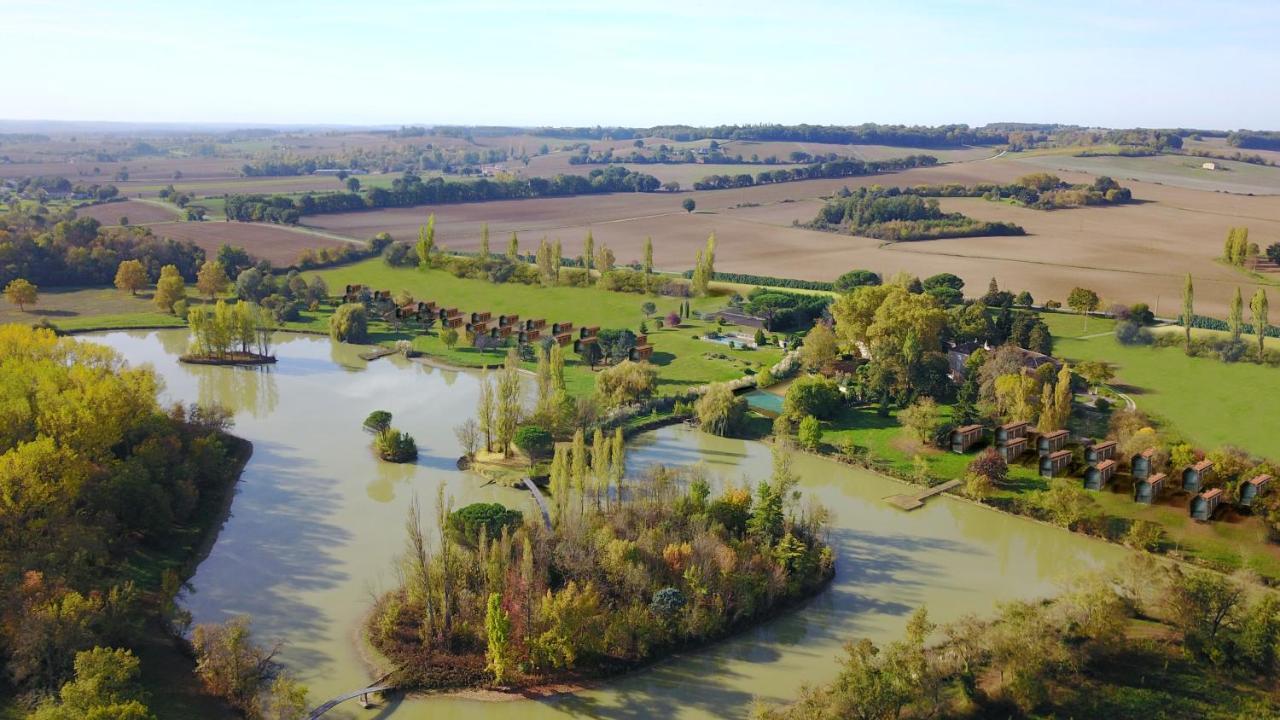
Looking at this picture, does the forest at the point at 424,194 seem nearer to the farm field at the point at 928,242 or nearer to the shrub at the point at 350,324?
the farm field at the point at 928,242

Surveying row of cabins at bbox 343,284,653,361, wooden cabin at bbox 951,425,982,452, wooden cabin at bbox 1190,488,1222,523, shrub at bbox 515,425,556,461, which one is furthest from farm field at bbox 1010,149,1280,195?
shrub at bbox 515,425,556,461

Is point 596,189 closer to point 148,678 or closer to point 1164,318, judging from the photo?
point 1164,318

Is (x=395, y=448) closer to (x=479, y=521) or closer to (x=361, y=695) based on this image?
(x=479, y=521)

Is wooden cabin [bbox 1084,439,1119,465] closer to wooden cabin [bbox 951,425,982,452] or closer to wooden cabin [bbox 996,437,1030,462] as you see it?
wooden cabin [bbox 996,437,1030,462]

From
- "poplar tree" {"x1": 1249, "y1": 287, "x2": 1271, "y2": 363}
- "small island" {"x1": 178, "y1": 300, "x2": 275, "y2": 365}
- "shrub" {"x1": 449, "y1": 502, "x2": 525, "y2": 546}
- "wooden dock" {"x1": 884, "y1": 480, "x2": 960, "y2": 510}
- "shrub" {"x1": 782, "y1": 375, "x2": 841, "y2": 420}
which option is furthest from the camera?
"small island" {"x1": 178, "y1": 300, "x2": 275, "y2": 365}

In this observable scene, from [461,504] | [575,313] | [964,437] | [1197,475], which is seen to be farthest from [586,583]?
[575,313]

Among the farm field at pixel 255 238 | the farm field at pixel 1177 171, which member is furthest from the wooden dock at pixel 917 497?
the farm field at pixel 1177 171
